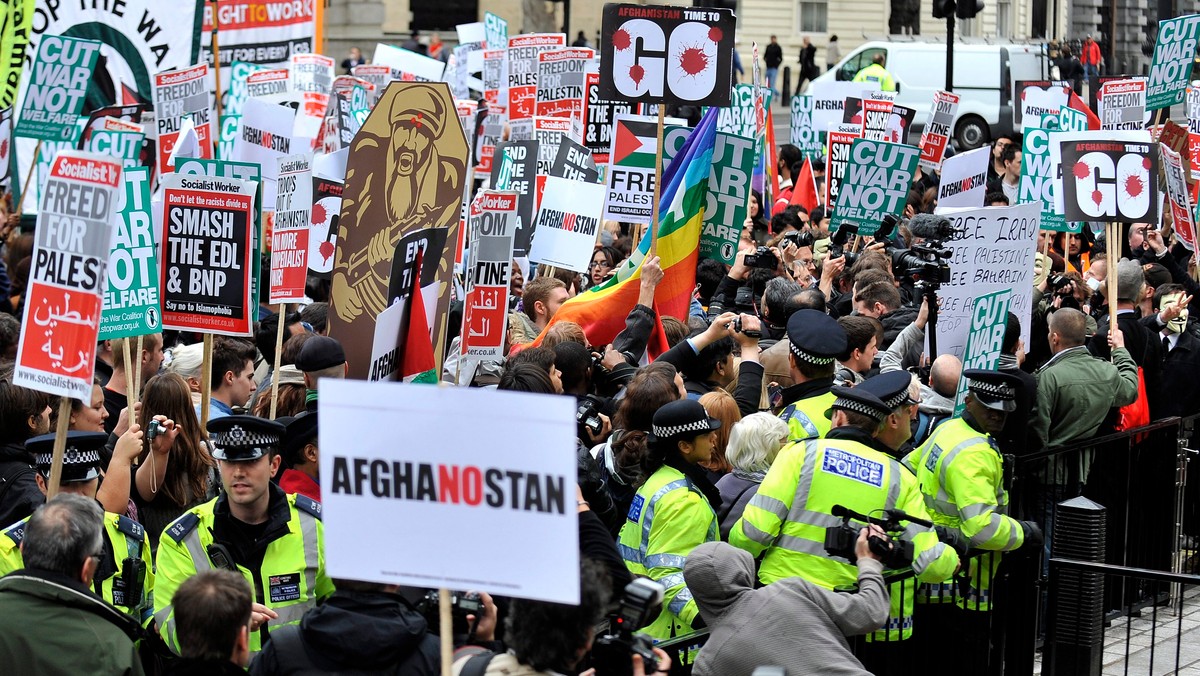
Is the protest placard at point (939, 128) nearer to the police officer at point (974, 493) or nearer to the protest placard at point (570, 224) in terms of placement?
the protest placard at point (570, 224)

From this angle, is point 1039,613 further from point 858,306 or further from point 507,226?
point 507,226

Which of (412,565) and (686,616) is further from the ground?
(412,565)

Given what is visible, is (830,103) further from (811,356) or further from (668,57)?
(811,356)

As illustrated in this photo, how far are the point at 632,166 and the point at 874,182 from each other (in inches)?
82.4

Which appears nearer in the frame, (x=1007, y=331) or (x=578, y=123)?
(x=1007, y=331)

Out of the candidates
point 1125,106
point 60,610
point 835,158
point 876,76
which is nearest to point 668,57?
point 835,158

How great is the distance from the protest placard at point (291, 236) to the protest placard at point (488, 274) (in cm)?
99

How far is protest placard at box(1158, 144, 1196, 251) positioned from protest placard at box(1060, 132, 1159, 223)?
1242 millimetres

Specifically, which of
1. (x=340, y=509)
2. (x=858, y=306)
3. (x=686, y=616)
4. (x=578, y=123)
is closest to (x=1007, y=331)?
(x=858, y=306)

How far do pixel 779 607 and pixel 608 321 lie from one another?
4.55 metres

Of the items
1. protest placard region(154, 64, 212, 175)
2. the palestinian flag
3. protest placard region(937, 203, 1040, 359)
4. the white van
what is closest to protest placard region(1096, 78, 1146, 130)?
the palestinian flag

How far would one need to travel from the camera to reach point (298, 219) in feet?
29.0

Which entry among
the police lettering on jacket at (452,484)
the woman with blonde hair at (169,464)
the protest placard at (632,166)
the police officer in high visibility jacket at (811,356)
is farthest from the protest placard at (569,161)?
the police lettering on jacket at (452,484)

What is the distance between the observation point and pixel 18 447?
19.4ft
